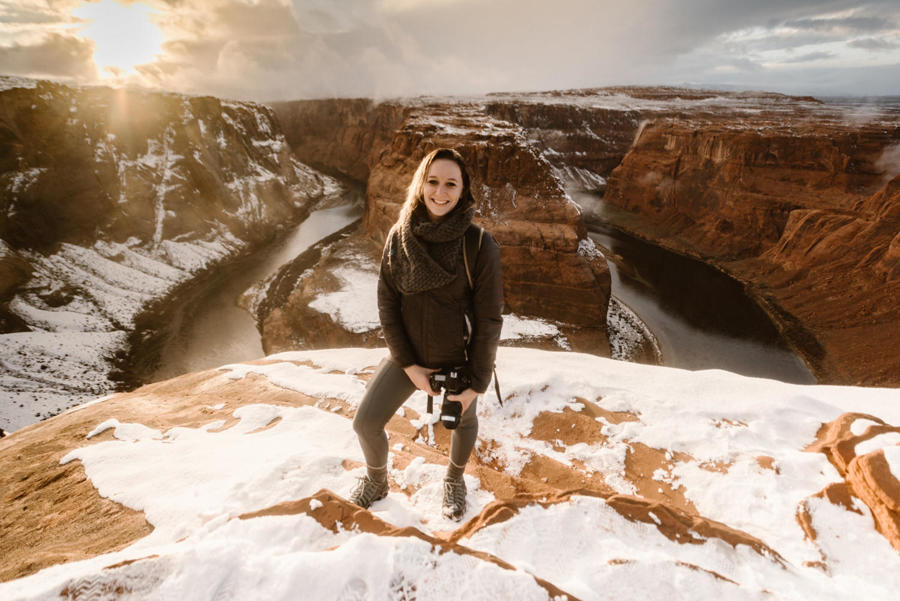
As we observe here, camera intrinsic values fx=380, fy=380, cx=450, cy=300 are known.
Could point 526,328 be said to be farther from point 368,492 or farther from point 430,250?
point 430,250

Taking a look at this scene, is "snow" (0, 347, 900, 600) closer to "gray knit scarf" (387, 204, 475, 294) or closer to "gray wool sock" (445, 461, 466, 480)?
"gray wool sock" (445, 461, 466, 480)

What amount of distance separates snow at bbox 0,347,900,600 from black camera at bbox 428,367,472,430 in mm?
760

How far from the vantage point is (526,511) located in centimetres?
279

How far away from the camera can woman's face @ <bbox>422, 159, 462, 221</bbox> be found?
2499 mm

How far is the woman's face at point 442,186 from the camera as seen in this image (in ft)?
8.20

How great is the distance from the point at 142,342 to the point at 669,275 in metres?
49.2

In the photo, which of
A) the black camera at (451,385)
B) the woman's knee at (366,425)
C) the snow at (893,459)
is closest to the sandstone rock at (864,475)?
the snow at (893,459)

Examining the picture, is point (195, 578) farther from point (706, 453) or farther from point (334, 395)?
point (706, 453)

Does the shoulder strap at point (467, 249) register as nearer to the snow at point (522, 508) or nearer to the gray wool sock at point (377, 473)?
the snow at point (522, 508)

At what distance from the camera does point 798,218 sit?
39125 mm

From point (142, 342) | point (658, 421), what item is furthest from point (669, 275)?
point (142, 342)

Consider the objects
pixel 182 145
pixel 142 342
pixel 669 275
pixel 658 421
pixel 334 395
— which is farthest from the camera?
pixel 182 145

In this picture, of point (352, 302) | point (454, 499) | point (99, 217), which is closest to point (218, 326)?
point (352, 302)

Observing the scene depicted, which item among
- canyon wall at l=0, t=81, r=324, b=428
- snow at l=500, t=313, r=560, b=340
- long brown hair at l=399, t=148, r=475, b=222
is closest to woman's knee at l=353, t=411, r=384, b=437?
long brown hair at l=399, t=148, r=475, b=222
